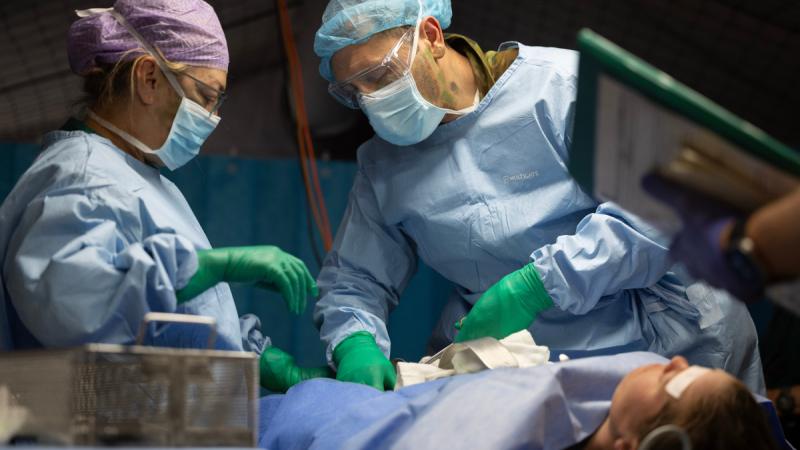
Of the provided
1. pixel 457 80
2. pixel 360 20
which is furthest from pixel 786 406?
pixel 360 20

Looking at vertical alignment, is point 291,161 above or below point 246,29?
below

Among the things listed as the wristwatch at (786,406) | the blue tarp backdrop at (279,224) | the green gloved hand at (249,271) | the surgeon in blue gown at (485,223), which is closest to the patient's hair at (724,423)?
the surgeon in blue gown at (485,223)

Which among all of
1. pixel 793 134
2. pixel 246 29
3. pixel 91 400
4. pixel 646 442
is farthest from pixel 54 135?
pixel 793 134

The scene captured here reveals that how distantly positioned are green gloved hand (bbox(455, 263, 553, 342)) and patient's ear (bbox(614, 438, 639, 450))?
57 centimetres

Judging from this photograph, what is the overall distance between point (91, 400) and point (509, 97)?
1583 mm

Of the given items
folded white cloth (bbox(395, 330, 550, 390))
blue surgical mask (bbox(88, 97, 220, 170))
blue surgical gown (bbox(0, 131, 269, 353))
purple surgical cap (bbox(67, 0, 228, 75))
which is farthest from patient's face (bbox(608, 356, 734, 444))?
purple surgical cap (bbox(67, 0, 228, 75))

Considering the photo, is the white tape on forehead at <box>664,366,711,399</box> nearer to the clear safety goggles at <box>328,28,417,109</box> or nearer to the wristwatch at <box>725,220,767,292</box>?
the wristwatch at <box>725,220,767,292</box>

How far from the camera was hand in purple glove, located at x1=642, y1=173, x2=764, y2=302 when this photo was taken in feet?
4.52

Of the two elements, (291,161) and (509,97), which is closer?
(509,97)

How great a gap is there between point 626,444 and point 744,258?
0.69m

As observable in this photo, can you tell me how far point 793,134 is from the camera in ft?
13.9

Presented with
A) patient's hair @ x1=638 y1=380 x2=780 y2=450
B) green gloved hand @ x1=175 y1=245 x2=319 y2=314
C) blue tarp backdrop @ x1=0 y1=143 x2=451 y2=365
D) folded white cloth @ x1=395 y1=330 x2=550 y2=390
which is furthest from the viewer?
blue tarp backdrop @ x1=0 y1=143 x2=451 y2=365

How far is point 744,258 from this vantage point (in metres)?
1.34

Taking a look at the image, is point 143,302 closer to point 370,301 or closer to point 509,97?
point 370,301
